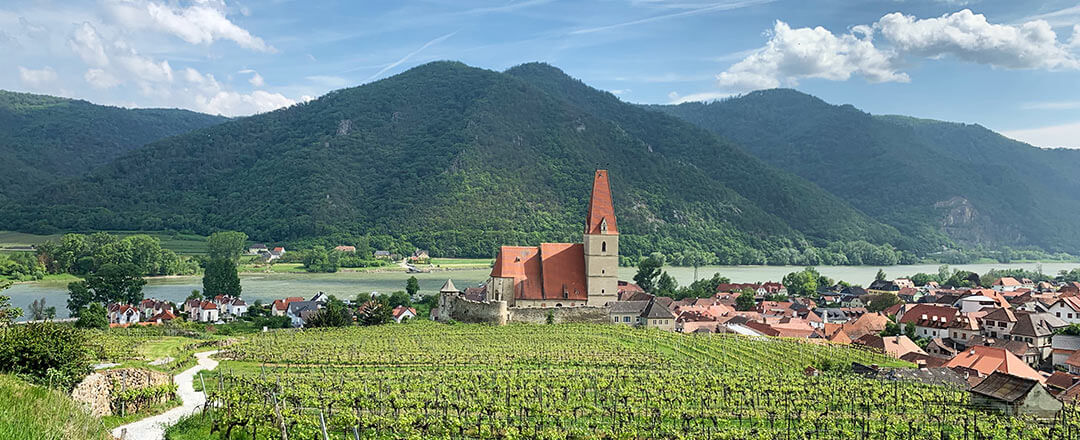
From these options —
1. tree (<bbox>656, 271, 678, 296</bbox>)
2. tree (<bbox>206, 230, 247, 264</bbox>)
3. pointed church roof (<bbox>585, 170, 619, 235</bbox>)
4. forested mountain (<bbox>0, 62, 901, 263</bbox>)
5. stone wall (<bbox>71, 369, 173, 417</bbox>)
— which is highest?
forested mountain (<bbox>0, 62, 901, 263</bbox>)

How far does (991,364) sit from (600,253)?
902 inches

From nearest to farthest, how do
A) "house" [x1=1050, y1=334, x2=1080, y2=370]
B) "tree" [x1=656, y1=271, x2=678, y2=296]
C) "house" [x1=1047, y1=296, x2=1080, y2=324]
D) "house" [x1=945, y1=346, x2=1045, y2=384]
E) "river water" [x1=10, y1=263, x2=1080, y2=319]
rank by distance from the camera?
"house" [x1=945, y1=346, x2=1045, y2=384] → "house" [x1=1050, y1=334, x2=1080, y2=370] → "house" [x1=1047, y1=296, x2=1080, y2=324] → "river water" [x1=10, y1=263, x2=1080, y2=319] → "tree" [x1=656, y1=271, x2=678, y2=296]

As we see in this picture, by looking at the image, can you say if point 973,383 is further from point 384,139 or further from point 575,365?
point 384,139

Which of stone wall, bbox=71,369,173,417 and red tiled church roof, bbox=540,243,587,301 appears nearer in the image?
stone wall, bbox=71,369,173,417

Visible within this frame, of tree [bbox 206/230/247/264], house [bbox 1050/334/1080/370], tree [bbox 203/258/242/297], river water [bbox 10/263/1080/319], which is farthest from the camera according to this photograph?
tree [bbox 206/230/247/264]

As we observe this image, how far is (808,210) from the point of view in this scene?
172 meters

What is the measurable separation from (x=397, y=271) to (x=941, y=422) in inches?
3474

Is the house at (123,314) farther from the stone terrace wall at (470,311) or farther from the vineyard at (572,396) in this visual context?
the stone terrace wall at (470,311)

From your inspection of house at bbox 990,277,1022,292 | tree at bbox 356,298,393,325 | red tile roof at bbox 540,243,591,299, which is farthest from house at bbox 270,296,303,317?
house at bbox 990,277,1022,292

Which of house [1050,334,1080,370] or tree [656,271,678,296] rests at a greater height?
tree [656,271,678,296]

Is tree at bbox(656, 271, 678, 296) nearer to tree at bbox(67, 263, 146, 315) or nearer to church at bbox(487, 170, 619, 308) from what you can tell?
church at bbox(487, 170, 619, 308)

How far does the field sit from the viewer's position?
103 metres

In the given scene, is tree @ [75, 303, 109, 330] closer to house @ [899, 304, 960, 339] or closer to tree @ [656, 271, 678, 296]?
tree @ [656, 271, 678, 296]

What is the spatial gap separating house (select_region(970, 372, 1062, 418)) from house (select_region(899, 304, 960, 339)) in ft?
84.7
